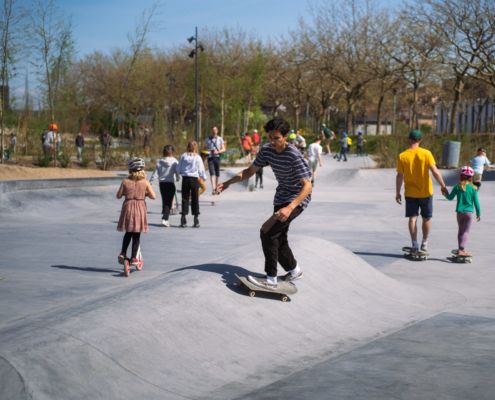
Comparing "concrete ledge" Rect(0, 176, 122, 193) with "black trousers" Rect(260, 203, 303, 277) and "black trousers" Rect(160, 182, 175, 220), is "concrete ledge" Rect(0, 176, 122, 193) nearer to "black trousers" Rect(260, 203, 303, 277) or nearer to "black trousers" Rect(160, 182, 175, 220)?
"black trousers" Rect(160, 182, 175, 220)

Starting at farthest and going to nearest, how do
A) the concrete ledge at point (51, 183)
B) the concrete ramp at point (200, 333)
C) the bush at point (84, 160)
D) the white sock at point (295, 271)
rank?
the bush at point (84, 160) → the concrete ledge at point (51, 183) → the white sock at point (295, 271) → the concrete ramp at point (200, 333)

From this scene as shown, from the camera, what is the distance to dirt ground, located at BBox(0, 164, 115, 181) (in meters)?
20.9

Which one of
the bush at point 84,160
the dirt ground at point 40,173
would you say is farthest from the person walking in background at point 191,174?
the bush at point 84,160

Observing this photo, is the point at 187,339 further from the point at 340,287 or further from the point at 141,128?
the point at 141,128

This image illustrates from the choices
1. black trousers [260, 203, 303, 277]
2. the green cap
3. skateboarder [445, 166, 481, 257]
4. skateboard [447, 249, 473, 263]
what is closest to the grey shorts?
skateboarder [445, 166, 481, 257]

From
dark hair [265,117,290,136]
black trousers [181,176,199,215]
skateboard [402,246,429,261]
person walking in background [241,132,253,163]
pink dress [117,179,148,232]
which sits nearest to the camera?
dark hair [265,117,290,136]

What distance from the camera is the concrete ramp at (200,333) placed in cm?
438

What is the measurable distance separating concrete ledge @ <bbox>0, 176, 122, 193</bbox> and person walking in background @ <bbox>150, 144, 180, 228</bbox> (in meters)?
3.99

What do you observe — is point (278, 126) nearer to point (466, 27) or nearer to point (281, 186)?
point (281, 186)

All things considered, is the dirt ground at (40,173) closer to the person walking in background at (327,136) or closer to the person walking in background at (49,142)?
the person walking in background at (49,142)

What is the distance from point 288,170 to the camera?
615 cm

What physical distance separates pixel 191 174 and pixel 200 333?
25.4 ft

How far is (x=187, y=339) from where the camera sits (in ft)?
17.0

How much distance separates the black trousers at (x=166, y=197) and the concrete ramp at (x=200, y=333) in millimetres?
5741
